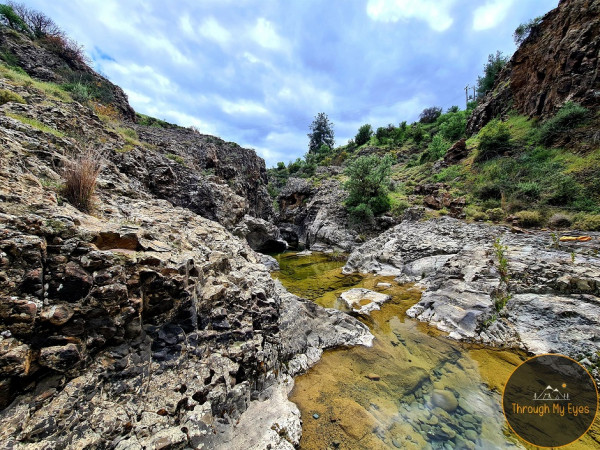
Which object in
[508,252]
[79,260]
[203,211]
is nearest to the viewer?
[79,260]

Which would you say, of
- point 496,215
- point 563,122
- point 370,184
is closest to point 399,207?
point 370,184

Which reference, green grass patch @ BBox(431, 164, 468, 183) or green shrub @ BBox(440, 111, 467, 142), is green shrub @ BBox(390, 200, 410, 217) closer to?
green grass patch @ BBox(431, 164, 468, 183)

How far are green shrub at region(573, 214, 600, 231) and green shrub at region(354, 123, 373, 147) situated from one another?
42.8 meters

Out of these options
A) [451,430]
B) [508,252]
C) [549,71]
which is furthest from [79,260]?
[549,71]

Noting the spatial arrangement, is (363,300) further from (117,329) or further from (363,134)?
(363,134)

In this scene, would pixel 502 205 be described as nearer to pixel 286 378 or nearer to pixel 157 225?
pixel 286 378

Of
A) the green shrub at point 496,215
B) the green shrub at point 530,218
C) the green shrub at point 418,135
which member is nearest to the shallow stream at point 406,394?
the green shrub at point 530,218

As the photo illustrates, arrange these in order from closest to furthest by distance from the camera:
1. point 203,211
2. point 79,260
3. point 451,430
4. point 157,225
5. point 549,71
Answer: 1. point 79,260
2. point 451,430
3. point 157,225
4. point 203,211
5. point 549,71

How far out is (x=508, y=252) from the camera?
8.59m

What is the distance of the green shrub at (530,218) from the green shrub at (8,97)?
2059cm

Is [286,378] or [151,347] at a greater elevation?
[151,347]

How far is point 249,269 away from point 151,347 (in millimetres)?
3134

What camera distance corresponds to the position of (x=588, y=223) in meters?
9.03

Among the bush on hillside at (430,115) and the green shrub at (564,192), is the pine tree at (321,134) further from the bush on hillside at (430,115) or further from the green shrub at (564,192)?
the green shrub at (564,192)
